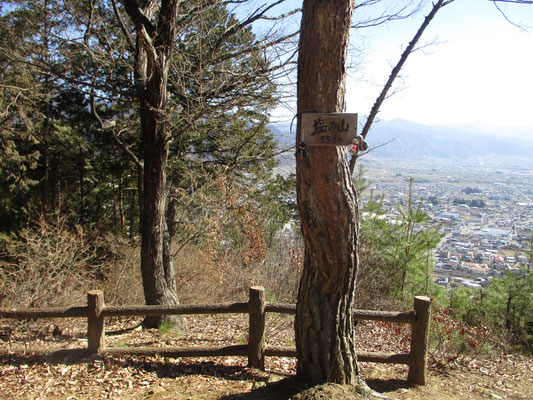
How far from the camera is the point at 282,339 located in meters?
5.91

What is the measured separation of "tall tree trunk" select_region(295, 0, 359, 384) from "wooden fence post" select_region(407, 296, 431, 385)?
1.15 m

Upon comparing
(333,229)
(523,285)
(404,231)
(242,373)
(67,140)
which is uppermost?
(67,140)

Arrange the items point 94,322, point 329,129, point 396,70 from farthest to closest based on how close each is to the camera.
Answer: point 396,70
point 94,322
point 329,129

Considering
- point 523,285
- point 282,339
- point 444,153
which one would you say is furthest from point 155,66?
point 444,153

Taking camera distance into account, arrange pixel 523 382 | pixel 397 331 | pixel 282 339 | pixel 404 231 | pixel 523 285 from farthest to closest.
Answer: pixel 523 285
pixel 404 231
pixel 397 331
pixel 282 339
pixel 523 382

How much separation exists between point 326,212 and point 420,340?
6.95 ft

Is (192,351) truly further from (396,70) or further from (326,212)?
(396,70)

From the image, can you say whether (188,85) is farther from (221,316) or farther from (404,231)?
(404,231)

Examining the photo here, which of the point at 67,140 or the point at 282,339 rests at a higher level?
the point at 67,140

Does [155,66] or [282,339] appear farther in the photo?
[282,339]

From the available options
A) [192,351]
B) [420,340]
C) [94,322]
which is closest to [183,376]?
[192,351]

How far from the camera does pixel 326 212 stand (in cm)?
313

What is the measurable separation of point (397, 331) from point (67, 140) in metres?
12.3

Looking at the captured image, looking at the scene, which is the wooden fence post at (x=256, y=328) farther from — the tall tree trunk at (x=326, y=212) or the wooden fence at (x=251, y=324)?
the tall tree trunk at (x=326, y=212)
